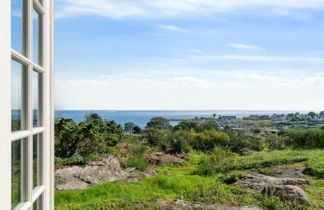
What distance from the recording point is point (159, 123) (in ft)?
30.1

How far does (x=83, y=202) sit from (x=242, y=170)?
301 centimetres

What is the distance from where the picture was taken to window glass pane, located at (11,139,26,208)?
3.44 ft

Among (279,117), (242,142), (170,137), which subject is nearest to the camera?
(170,137)

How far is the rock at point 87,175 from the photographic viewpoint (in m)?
5.15

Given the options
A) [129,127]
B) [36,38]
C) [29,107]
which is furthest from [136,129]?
[29,107]

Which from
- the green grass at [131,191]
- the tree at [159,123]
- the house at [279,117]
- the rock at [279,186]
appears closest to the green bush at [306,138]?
the rock at [279,186]

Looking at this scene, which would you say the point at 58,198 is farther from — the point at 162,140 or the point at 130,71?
the point at 130,71

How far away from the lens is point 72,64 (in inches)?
422

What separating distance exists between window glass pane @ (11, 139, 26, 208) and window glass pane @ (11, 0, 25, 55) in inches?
12.0

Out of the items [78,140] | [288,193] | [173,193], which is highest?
[78,140]

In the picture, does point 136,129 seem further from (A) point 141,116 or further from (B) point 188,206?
(A) point 141,116

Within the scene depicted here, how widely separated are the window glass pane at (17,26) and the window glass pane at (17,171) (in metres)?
0.30

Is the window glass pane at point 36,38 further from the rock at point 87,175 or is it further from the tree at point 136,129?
the tree at point 136,129

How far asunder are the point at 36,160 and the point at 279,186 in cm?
398
